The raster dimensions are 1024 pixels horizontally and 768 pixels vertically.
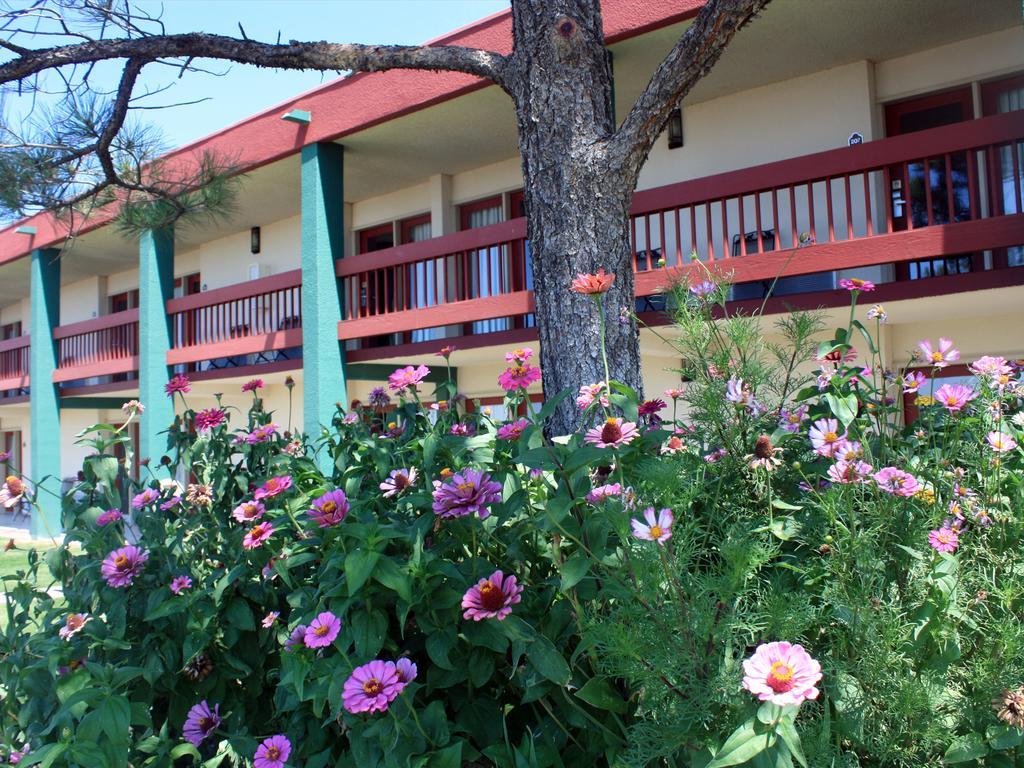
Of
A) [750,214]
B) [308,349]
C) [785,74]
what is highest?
[785,74]

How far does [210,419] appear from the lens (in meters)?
2.87

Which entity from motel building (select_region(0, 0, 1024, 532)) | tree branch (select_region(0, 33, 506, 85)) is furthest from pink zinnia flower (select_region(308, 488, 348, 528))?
motel building (select_region(0, 0, 1024, 532))

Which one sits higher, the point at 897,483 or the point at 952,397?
the point at 952,397

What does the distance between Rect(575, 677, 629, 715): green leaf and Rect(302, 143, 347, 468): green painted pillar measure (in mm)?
8331

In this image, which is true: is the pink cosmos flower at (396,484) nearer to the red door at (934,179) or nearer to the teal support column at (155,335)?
the red door at (934,179)

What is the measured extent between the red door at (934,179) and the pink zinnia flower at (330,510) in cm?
695

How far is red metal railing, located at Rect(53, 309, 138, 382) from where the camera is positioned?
13.2 meters

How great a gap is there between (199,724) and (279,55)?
2.69 m

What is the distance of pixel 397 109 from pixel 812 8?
164 inches

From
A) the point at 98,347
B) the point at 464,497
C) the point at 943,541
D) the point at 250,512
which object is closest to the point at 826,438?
the point at 943,541

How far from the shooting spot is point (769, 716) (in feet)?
3.55

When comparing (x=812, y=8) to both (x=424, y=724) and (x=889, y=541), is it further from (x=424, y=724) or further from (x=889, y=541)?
(x=424, y=724)

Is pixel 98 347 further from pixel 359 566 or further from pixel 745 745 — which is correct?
pixel 745 745

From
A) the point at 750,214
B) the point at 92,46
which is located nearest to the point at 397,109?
the point at 750,214
